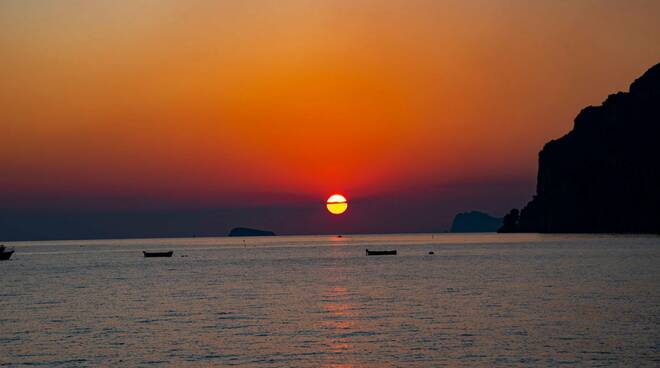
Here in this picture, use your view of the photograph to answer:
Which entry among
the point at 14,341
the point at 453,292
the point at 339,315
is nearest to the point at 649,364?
the point at 339,315

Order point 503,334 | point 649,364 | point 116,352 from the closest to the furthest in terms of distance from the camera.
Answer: point 649,364, point 116,352, point 503,334

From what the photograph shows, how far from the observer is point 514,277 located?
11406 centimetres

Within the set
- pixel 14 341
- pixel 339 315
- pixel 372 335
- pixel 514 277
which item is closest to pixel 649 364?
pixel 372 335

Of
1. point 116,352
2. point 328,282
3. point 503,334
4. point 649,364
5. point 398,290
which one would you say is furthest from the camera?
point 328,282

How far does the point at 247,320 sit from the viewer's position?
65.8m

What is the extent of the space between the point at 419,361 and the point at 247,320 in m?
23.0

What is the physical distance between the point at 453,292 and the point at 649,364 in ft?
153

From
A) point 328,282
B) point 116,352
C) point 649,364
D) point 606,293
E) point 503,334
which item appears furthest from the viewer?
point 328,282

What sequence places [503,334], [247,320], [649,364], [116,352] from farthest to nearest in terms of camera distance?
[247,320] → [503,334] → [116,352] → [649,364]

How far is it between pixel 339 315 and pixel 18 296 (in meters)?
46.9

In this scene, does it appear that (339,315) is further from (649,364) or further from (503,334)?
(649,364)

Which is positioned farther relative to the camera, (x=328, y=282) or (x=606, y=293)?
(x=328, y=282)

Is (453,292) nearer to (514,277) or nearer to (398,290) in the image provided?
(398,290)

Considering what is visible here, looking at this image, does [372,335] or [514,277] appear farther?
[514,277]
